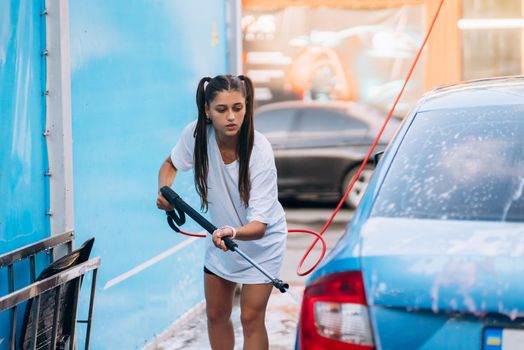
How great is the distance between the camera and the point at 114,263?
212 inches

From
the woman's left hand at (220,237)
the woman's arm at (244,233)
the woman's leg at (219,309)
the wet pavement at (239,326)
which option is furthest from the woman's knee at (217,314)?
the woman's left hand at (220,237)

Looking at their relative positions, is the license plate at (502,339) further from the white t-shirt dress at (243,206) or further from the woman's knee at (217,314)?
the woman's knee at (217,314)

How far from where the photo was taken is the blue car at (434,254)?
2.58m

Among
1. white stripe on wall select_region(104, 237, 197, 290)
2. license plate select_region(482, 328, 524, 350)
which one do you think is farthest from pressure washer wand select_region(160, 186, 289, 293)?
license plate select_region(482, 328, 524, 350)

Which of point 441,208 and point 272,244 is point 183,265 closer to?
point 272,244

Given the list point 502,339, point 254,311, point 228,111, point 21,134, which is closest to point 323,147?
point 254,311

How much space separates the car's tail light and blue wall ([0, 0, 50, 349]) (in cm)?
171

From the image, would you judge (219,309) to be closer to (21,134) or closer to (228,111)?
(228,111)

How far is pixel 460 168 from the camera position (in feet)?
10.7

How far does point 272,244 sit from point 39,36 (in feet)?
4.61

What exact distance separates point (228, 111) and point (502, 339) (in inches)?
79.6

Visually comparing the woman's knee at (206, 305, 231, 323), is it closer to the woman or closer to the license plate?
the woman

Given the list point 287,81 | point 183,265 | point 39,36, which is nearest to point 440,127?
point 39,36

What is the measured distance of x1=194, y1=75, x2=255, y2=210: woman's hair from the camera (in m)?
4.36
